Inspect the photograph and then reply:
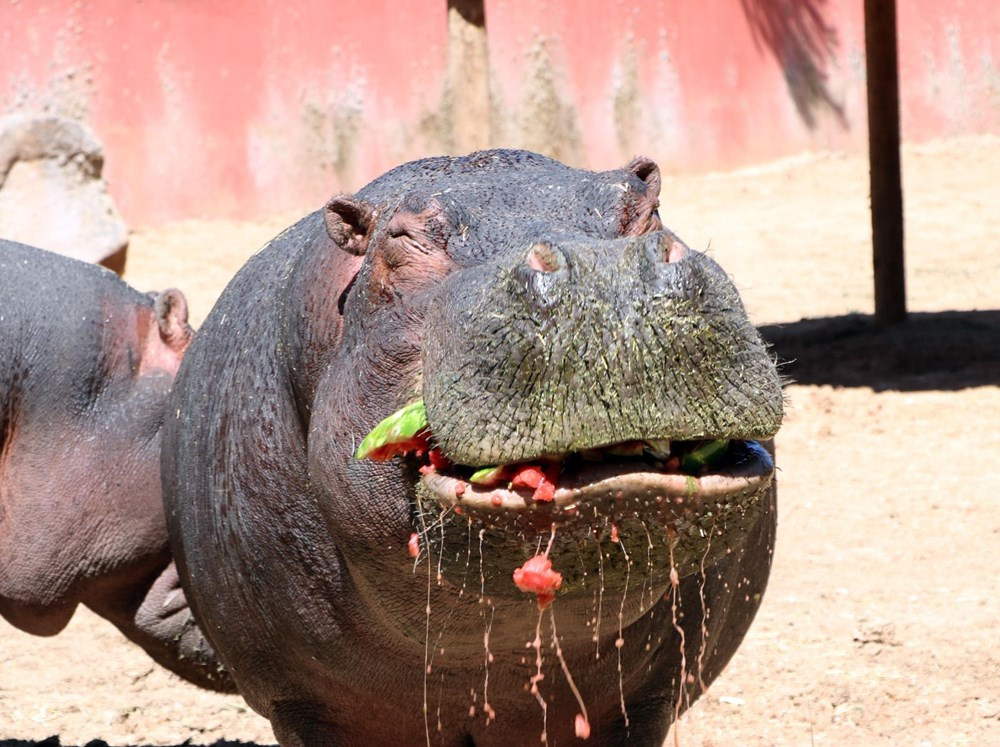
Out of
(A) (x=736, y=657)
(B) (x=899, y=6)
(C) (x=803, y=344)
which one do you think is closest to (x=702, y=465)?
(A) (x=736, y=657)

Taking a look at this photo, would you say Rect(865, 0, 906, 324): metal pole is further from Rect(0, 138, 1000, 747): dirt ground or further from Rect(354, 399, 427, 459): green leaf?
Rect(354, 399, 427, 459): green leaf

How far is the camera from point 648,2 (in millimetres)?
13742

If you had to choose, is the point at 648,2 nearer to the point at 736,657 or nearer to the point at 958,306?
the point at 958,306

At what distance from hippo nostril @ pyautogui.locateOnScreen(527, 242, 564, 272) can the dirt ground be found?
2.38 metres

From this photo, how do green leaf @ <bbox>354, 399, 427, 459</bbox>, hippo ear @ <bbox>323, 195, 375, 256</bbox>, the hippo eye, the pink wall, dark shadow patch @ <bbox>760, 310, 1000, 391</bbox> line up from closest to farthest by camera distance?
green leaf @ <bbox>354, 399, 427, 459</bbox>
the hippo eye
hippo ear @ <bbox>323, 195, 375, 256</bbox>
dark shadow patch @ <bbox>760, 310, 1000, 391</bbox>
the pink wall

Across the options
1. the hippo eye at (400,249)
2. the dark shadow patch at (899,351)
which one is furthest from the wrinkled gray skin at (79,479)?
the dark shadow patch at (899,351)

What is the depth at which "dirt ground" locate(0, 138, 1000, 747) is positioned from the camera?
172 inches

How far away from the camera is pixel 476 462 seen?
6.60 ft

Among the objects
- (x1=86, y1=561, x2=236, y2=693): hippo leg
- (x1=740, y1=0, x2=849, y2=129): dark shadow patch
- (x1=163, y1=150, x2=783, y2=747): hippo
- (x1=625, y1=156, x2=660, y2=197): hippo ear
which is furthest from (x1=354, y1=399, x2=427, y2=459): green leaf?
(x1=740, y1=0, x2=849, y2=129): dark shadow patch

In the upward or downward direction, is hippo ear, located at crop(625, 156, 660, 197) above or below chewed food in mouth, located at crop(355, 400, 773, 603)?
above

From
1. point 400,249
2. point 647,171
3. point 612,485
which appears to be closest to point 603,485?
point 612,485

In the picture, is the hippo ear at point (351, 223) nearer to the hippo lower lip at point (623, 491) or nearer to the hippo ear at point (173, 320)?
the hippo lower lip at point (623, 491)

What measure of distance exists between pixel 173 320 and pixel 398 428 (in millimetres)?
2078

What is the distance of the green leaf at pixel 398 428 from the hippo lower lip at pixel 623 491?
0.52ft
